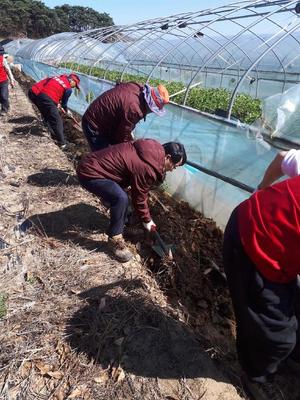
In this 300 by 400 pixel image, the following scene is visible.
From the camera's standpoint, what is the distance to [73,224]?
455cm

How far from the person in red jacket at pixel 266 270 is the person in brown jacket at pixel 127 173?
1278 millimetres

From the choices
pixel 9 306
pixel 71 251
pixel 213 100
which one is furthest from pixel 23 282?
pixel 213 100

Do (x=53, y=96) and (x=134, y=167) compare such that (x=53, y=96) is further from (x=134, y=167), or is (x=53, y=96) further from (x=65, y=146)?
(x=134, y=167)

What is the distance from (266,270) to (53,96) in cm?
608

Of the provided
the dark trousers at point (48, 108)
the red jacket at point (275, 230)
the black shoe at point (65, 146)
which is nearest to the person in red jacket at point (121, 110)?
the dark trousers at point (48, 108)

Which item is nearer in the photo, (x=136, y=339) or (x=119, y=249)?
(x=136, y=339)

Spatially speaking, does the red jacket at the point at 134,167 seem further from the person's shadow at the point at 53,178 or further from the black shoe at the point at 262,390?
the person's shadow at the point at 53,178

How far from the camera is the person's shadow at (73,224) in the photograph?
4250 mm

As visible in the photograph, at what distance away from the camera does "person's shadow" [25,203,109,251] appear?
4250mm

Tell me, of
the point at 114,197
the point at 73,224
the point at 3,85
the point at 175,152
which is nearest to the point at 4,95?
the point at 3,85

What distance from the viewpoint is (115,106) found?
4.65 meters

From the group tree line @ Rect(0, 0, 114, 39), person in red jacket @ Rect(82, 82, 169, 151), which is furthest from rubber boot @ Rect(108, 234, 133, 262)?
tree line @ Rect(0, 0, 114, 39)

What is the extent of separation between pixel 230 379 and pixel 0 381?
1445 mm

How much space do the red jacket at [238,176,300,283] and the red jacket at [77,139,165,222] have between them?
1.46 m
